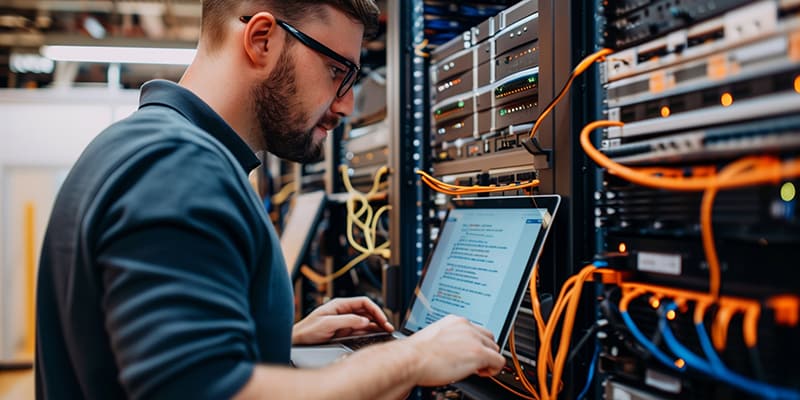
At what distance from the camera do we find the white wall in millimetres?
4359

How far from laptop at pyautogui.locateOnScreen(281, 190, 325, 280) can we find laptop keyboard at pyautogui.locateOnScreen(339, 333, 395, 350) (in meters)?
0.80

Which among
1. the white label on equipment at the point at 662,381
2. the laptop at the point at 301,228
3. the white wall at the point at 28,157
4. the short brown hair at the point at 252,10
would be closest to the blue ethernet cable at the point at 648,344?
the white label on equipment at the point at 662,381

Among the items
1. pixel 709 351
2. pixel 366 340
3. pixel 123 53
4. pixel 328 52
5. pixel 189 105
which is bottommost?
pixel 366 340

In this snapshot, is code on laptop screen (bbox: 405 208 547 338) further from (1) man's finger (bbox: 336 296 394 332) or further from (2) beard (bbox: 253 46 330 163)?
(2) beard (bbox: 253 46 330 163)

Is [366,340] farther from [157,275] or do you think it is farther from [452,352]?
[157,275]

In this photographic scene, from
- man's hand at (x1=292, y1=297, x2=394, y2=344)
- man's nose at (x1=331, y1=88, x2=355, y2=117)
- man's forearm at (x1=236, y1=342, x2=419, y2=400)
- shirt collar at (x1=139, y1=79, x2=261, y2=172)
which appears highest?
man's nose at (x1=331, y1=88, x2=355, y2=117)

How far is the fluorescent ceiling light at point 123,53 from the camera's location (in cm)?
327

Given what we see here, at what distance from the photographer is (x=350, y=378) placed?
682mm

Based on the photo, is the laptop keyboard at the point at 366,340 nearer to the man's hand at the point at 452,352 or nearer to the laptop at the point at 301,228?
the man's hand at the point at 452,352

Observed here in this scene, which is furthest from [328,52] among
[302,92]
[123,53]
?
[123,53]

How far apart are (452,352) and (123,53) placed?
327 centimetres

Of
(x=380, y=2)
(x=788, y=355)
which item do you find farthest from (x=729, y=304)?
(x=380, y=2)

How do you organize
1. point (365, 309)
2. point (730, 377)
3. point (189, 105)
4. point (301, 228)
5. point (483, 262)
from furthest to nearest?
point (301, 228) < point (365, 309) < point (483, 262) < point (189, 105) < point (730, 377)

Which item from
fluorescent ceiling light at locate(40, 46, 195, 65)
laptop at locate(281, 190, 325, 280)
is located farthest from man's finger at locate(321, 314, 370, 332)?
fluorescent ceiling light at locate(40, 46, 195, 65)
